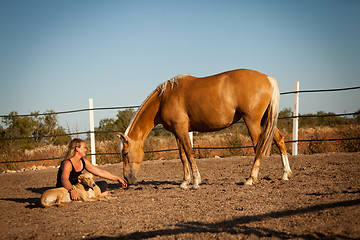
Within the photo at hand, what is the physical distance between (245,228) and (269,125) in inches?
98.2

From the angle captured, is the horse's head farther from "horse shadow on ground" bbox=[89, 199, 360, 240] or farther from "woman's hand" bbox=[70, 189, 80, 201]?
"horse shadow on ground" bbox=[89, 199, 360, 240]

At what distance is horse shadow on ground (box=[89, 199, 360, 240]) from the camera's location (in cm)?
228

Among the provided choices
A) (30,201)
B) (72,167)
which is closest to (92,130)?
(30,201)

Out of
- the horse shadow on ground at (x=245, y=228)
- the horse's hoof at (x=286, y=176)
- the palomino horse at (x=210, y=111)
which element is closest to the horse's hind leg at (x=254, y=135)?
the palomino horse at (x=210, y=111)

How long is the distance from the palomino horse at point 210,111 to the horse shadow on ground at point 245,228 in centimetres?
168

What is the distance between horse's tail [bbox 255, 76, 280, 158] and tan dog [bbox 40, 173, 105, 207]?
108 inches

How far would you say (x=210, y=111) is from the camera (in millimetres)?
4723

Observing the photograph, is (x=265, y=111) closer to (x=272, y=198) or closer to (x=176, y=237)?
(x=272, y=198)

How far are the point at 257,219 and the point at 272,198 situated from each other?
3.00ft

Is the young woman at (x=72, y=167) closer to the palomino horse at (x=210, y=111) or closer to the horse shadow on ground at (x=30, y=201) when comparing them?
the horse shadow on ground at (x=30, y=201)

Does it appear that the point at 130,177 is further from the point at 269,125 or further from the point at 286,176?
the point at 286,176

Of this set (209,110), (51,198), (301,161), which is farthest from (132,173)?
(301,161)

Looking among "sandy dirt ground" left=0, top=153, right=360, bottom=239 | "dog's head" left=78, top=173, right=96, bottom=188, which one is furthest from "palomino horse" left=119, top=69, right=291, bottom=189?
"dog's head" left=78, top=173, right=96, bottom=188

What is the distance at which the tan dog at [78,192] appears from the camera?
13.2 ft
